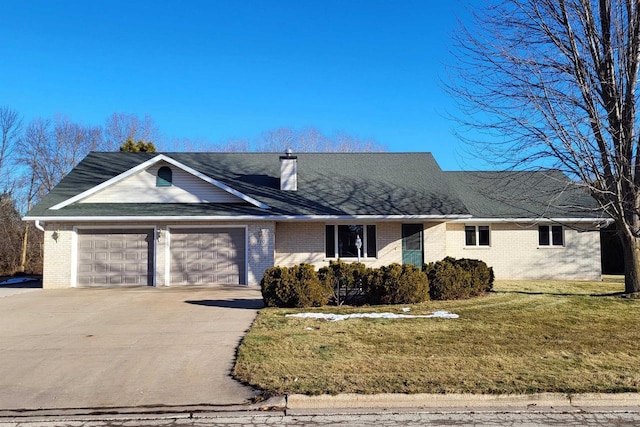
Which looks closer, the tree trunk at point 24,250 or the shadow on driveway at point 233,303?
the shadow on driveway at point 233,303

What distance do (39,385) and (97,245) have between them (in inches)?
486

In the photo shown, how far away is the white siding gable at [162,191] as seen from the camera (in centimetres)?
1794

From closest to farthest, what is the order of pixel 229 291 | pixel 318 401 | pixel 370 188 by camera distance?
pixel 318 401, pixel 229 291, pixel 370 188

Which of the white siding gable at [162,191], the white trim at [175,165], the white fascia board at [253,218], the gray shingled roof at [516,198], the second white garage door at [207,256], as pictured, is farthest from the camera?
the gray shingled roof at [516,198]

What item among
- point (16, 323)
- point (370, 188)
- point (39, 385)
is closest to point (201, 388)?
point (39, 385)

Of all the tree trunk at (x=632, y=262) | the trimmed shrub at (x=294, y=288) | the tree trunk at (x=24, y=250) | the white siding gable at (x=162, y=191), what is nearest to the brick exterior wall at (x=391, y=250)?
the white siding gable at (x=162, y=191)

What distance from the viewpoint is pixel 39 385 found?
607 cm

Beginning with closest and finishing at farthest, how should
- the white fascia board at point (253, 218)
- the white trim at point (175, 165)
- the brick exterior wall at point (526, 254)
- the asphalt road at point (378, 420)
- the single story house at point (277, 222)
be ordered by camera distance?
the asphalt road at point (378, 420) → the white fascia board at point (253, 218) → the single story house at point (277, 222) → the white trim at point (175, 165) → the brick exterior wall at point (526, 254)

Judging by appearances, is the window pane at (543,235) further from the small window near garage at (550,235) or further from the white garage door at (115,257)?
the white garage door at (115,257)

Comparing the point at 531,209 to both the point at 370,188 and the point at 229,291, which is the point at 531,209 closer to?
the point at 370,188

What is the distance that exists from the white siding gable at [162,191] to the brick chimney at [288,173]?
7.84 ft

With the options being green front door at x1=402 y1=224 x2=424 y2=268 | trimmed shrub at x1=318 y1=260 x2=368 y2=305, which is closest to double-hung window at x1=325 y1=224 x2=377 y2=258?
green front door at x1=402 y1=224 x2=424 y2=268

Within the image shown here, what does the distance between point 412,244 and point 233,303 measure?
869cm

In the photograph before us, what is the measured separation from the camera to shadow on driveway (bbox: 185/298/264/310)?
1238 centimetres
